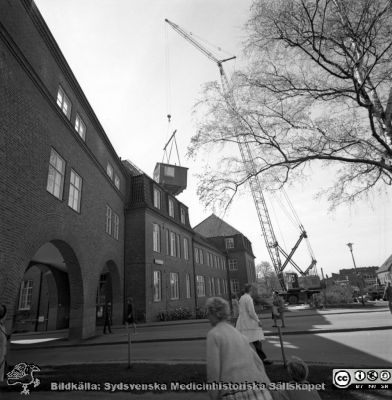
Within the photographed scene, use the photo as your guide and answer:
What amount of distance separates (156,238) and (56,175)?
13180 millimetres

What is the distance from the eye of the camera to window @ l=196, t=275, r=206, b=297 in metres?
32.7

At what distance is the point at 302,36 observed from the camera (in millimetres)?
9125

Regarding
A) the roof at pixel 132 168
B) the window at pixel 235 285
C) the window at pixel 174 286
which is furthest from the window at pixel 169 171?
the window at pixel 235 285

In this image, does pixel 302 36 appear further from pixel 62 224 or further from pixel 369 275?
pixel 369 275

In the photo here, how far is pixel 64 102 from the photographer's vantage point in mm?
12789

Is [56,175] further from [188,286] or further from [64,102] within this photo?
[188,286]

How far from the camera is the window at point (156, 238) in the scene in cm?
2321

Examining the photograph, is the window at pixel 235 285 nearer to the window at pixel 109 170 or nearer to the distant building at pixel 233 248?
the distant building at pixel 233 248

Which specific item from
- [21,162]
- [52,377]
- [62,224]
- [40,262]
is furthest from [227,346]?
[40,262]

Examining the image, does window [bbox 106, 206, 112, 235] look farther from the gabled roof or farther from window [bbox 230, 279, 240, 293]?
window [bbox 230, 279, 240, 293]

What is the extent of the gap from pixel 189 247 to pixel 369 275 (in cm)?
9902

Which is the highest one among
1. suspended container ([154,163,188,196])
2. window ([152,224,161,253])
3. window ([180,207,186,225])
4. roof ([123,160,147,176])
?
suspended container ([154,163,188,196])

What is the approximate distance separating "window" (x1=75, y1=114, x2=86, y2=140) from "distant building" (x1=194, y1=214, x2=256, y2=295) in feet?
125

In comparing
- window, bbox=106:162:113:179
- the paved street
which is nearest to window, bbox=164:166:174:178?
window, bbox=106:162:113:179
